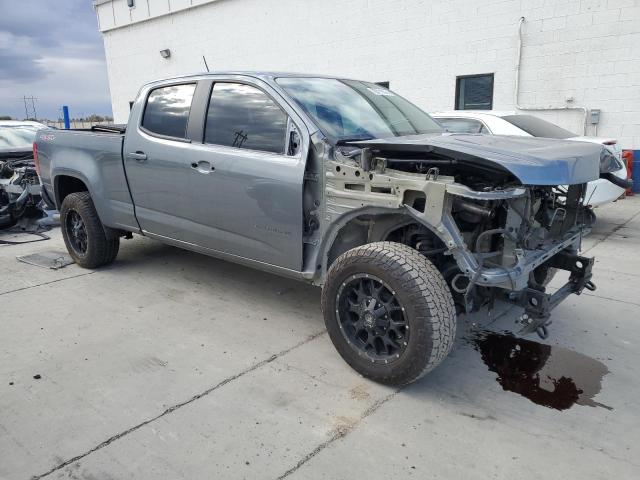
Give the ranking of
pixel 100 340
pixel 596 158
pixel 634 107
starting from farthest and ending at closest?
pixel 634 107, pixel 100 340, pixel 596 158

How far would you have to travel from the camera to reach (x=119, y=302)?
14.5 ft

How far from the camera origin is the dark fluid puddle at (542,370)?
2.93 meters

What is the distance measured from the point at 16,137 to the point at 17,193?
242 centimetres

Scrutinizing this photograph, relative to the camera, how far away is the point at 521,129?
634 cm

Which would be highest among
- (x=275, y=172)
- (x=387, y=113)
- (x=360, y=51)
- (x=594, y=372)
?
(x=360, y=51)

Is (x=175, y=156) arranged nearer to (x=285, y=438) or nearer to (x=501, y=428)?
(x=285, y=438)

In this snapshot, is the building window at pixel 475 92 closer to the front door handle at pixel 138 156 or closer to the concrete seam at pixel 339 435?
the front door handle at pixel 138 156

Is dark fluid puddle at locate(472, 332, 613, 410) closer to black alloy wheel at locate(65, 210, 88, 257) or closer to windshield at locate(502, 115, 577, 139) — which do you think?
windshield at locate(502, 115, 577, 139)

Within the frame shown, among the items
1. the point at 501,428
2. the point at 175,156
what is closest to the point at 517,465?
the point at 501,428

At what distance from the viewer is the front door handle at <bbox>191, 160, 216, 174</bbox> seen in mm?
3823

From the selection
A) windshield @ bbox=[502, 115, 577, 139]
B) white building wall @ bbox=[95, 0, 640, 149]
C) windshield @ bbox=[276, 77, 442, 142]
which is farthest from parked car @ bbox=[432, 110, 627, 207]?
white building wall @ bbox=[95, 0, 640, 149]

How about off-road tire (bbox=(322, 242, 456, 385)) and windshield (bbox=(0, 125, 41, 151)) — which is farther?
windshield (bbox=(0, 125, 41, 151))

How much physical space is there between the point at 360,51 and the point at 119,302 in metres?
9.84

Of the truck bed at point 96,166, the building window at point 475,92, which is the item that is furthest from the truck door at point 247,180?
the building window at point 475,92
